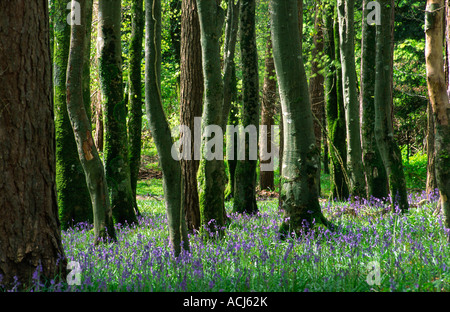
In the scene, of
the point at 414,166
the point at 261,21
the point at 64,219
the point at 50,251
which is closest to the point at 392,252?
the point at 50,251

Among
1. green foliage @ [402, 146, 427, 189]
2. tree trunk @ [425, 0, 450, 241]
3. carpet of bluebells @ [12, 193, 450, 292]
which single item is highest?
tree trunk @ [425, 0, 450, 241]

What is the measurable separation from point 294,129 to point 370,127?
4651mm

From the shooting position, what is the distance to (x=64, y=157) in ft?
29.7

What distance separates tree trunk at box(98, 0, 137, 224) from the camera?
8.15 metres

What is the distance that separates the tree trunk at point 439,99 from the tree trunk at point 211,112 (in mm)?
2916

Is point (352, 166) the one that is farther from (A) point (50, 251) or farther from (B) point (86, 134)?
(A) point (50, 251)

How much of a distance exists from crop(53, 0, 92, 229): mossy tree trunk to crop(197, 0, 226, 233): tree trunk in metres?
3.83

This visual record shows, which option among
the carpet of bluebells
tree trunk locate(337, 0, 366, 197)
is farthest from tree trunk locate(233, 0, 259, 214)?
the carpet of bluebells

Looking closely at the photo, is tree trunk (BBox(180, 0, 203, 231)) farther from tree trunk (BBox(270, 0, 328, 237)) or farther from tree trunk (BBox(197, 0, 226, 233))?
tree trunk (BBox(270, 0, 328, 237))

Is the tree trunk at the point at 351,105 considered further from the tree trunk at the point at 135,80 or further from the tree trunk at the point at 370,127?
the tree trunk at the point at 135,80

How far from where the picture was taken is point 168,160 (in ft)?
15.9

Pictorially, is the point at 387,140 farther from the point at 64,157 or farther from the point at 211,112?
the point at 64,157

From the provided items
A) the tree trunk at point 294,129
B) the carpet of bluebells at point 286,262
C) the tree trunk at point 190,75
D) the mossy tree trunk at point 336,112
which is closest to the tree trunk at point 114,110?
the tree trunk at point 190,75
